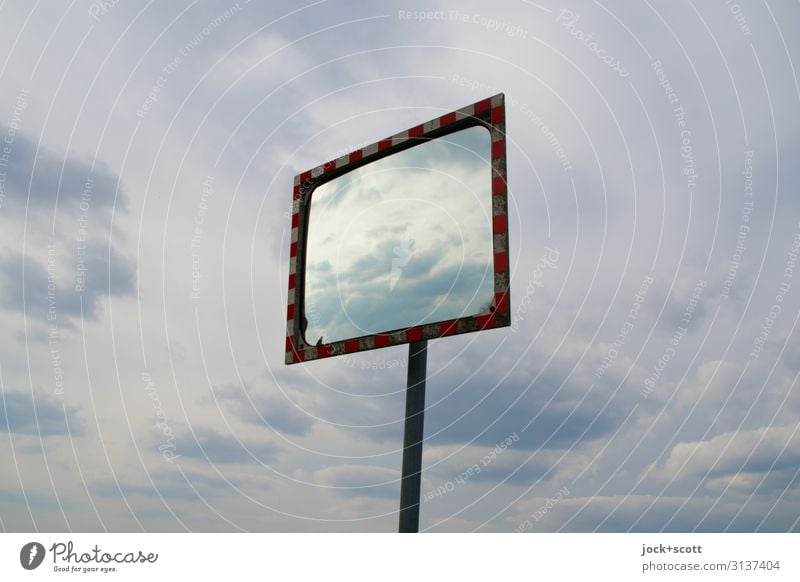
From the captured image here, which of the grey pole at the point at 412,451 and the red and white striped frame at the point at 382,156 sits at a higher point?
the red and white striped frame at the point at 382,156

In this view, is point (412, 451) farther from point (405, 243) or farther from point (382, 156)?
point (382, 156)

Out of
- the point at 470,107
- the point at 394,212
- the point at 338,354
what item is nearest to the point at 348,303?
the point at 338,354

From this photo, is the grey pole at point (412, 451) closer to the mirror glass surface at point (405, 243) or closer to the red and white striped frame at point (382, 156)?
the red and white striped frame at point (382, 156)

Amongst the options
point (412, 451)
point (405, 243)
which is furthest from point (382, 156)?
point (412, 451)

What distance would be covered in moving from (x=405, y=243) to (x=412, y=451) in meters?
2.40

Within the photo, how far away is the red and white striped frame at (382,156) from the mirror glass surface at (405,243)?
10cm

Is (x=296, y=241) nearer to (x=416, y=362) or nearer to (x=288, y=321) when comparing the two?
(x=288, y=321)

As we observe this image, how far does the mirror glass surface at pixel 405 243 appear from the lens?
681 cm

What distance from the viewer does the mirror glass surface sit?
6.81 m

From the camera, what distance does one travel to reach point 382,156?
813cm

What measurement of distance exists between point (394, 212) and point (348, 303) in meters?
1.25

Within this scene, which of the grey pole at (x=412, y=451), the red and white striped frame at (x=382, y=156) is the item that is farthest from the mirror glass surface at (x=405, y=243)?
the grey pole at (x=412, y=451)

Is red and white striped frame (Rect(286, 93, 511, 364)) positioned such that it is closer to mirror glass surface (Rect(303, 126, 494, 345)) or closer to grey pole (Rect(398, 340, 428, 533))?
mirror glass surface (Rect(303, 126, 494, 345))
